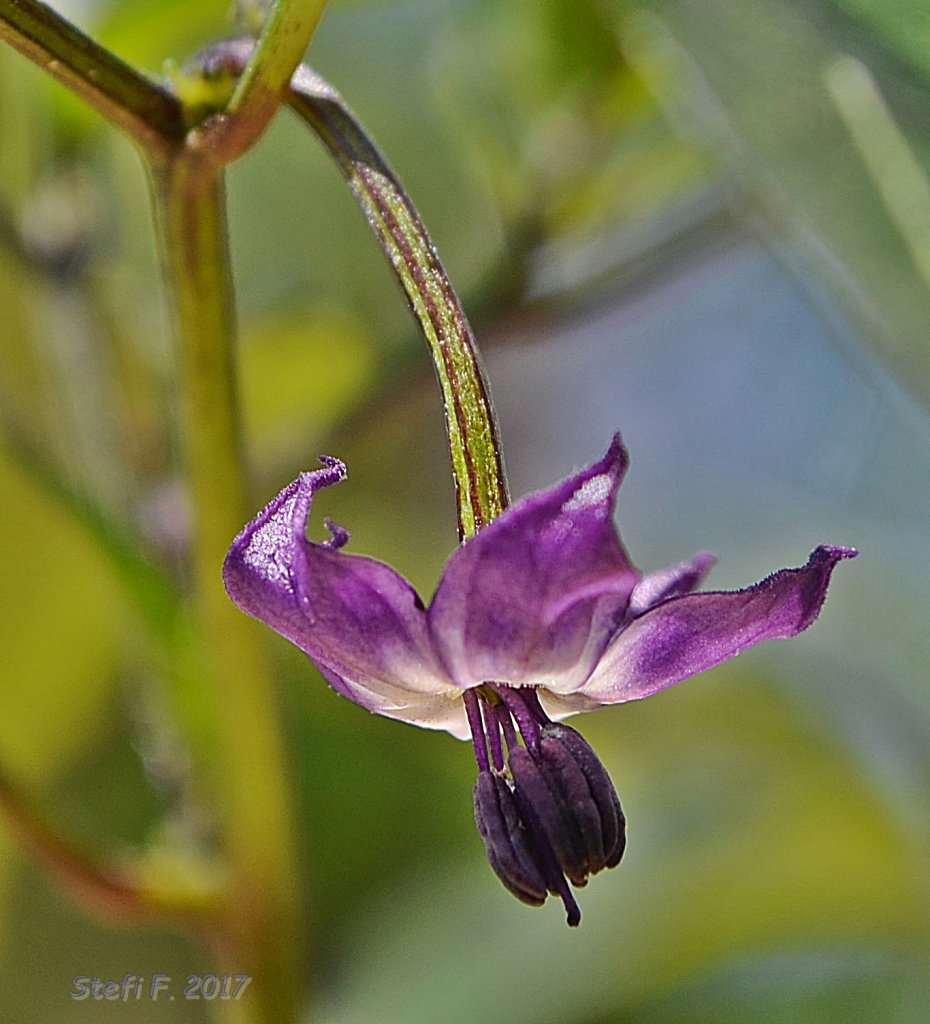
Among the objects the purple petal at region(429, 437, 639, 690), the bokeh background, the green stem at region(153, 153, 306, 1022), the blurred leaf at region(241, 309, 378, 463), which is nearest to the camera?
the purple petal at region(429, 437, 639, 690)

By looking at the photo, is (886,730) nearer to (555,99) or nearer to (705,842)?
(705,842)

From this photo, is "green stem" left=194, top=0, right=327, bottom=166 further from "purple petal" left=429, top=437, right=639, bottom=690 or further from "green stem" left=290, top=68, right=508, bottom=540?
"purple petal" left=429, top=437, right=639, bottom=690

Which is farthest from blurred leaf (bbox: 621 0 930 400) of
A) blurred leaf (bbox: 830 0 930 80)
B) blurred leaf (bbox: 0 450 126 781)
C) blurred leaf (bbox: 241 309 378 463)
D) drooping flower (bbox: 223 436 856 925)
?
blurred leaf (bbox: 0 450 126 781)

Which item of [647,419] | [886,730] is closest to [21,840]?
[886,730]

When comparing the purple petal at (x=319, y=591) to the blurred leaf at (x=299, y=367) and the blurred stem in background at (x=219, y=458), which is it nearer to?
the blurred stem in background at (x=219, y=458)

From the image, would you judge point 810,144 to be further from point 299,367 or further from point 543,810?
point 299,367

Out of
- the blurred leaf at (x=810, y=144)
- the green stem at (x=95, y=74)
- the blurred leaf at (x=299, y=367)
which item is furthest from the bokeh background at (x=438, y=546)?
the green stem at (x=95, y=74)

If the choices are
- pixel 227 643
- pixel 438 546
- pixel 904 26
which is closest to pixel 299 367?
pixel 438 546

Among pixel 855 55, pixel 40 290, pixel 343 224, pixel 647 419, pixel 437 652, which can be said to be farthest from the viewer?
pixel 647 419
